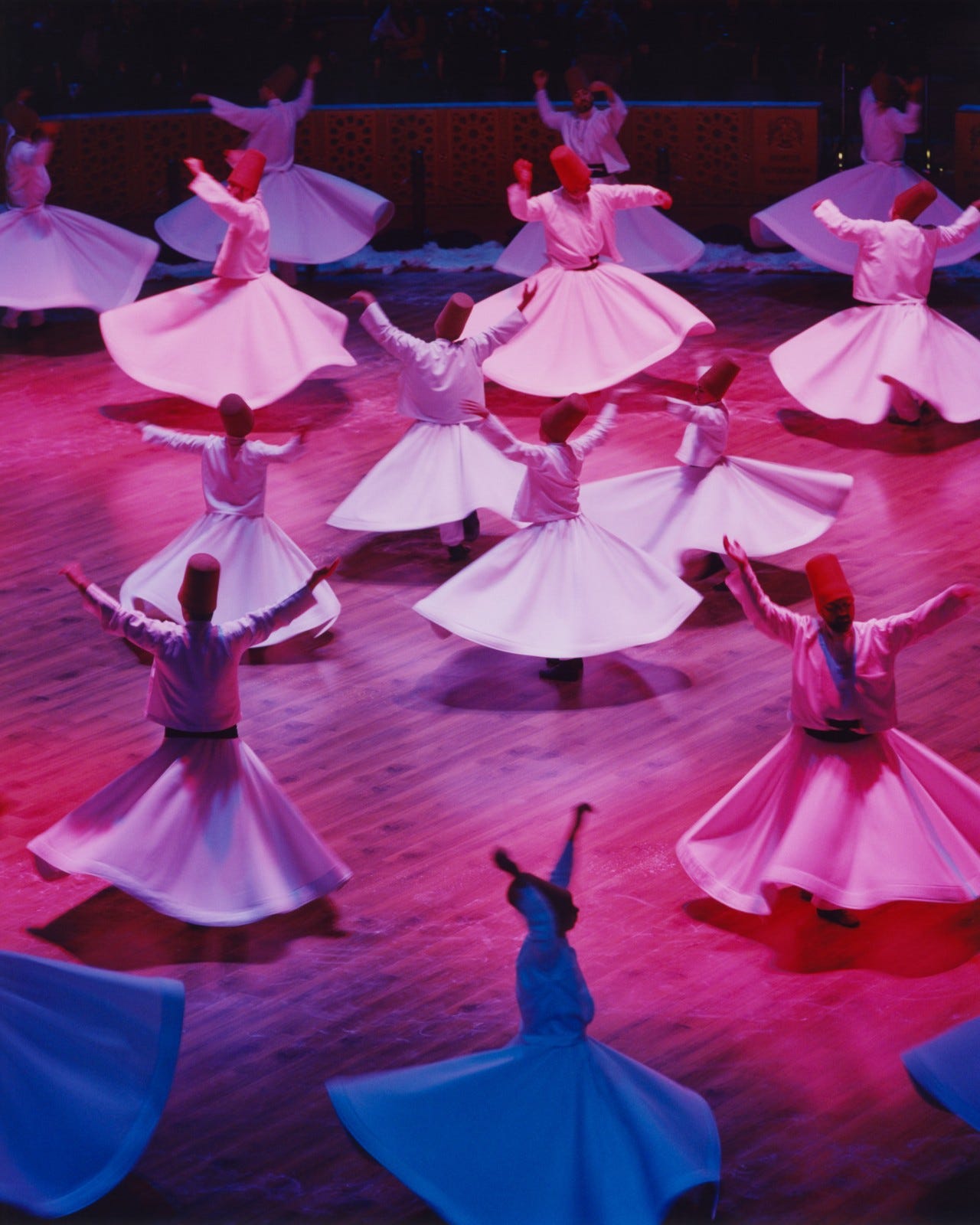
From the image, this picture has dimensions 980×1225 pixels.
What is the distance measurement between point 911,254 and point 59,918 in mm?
6130

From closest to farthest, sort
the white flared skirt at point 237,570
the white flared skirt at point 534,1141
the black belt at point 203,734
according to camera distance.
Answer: the white flared skirt at point 534,1141
the black belt at point 203,734
the white flared skirt at point 237,570

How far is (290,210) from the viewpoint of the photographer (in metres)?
12.4

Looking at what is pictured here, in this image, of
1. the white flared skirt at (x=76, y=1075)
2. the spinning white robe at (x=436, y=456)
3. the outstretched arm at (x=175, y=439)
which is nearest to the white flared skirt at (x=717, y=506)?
the spinning white robe at (x=436, y=456)

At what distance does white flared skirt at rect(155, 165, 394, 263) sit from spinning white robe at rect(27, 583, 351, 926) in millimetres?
7205

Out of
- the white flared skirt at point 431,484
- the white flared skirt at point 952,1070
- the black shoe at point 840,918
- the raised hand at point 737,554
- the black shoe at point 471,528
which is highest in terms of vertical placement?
the raised hand at point 737,554

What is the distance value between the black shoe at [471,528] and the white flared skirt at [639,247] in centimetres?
396

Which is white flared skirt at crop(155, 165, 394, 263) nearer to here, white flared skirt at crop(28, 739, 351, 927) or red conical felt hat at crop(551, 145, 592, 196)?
red conical felt hat at crop(551, 145, 592, 196)

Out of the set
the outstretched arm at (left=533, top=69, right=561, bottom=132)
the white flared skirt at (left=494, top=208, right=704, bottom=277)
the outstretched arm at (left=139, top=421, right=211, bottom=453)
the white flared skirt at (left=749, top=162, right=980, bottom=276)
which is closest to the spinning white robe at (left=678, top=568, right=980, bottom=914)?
the outstretched arm at (left=139, top=421, right=211, bottom=453)

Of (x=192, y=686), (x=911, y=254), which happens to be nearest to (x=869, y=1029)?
(x=192, y=686)

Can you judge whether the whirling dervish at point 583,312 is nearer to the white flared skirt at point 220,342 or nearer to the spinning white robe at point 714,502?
the white flared skirt at point 220,342

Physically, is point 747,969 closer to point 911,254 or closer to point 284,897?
point 284,897

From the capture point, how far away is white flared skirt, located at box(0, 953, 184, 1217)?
418 centimetres

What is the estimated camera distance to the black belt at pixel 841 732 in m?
5.30

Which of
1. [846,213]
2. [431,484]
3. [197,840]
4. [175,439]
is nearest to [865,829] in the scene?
[197,840]
